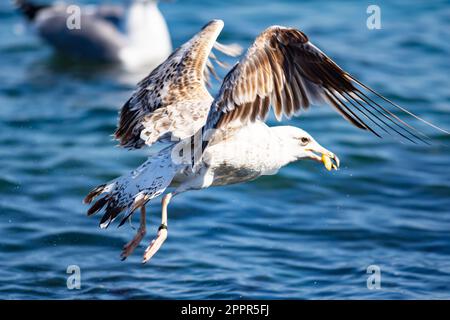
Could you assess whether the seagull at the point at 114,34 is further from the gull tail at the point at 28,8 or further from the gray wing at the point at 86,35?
the gull tail at the point at 28,8

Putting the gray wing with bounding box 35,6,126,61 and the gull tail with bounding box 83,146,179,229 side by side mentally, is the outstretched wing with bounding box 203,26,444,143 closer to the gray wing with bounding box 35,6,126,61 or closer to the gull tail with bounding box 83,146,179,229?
the gull tail with bounding box 83,146,179,229

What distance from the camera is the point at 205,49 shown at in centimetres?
701

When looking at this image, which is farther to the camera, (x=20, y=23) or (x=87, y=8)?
(x=20, y=23)

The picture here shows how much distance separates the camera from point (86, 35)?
1190 cm

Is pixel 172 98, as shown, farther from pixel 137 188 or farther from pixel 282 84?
pixel 282 84

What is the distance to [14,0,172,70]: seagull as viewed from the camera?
11.9 meters

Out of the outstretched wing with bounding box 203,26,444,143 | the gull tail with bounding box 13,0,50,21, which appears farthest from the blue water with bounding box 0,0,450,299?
the outstretched wing with bounding box 203,26,444,143

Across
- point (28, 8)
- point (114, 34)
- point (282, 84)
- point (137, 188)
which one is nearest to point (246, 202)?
point (137, 188)

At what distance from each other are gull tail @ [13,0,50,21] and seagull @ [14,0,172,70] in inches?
7.7

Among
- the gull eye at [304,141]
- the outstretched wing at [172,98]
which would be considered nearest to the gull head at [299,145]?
the gull eye at [304,141]

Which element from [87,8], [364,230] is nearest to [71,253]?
[364,230]

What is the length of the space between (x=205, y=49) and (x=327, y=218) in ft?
7.64

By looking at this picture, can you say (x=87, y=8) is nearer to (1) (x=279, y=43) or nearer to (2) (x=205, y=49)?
(2) (x=205, y=49)
